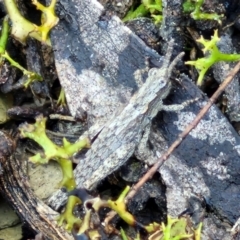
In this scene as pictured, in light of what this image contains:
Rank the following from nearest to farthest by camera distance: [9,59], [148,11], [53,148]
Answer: [53,148] < [9,59] < [148,11]

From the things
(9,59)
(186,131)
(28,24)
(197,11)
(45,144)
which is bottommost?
(45,144)

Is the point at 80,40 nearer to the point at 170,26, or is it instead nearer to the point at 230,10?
the point at 170,26

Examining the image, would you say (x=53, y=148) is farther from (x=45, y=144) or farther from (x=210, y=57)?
(x=210, y=57)

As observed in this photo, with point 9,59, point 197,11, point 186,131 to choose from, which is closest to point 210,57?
point 197,11

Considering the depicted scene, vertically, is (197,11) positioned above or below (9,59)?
above

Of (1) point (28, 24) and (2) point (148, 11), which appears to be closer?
(1) point (28, 24)

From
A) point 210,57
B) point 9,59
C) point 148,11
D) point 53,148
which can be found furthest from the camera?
point 148,11

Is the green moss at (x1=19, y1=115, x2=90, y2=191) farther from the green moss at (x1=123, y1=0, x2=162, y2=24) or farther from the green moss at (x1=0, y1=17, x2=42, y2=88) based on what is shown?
the green moss at (x1=123, y1=0, x2=162, y2=24)

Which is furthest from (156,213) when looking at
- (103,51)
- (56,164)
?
(103,51)
